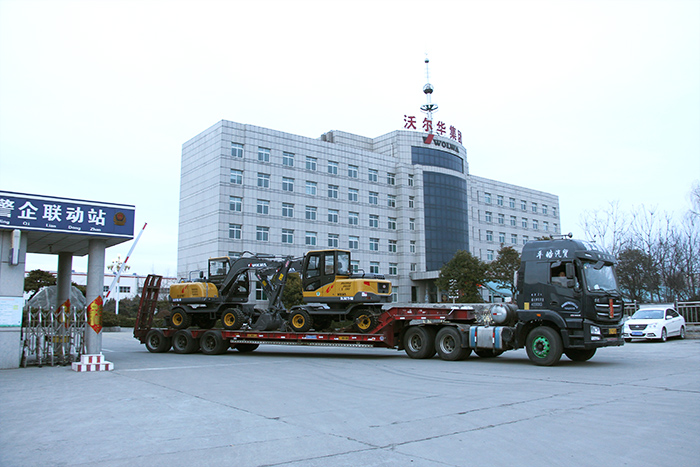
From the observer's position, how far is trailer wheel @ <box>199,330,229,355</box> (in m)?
19.2

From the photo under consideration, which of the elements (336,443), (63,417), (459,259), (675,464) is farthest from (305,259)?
(459,259)

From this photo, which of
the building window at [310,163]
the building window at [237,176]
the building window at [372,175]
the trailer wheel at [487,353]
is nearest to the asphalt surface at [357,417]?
the trailer wheel at [487,353]

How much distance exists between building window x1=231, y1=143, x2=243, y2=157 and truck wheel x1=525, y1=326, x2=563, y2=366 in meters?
40.8

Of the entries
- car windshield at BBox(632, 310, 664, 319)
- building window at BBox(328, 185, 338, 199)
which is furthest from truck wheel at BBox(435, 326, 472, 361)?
building window at BBox(328, 185, 338, 199)

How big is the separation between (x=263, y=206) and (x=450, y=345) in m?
38.4

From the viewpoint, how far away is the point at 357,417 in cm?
802

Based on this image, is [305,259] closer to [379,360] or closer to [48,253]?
[379,360]

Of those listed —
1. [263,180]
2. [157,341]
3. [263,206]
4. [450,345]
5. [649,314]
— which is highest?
[263,180]

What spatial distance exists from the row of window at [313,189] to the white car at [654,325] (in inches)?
1431

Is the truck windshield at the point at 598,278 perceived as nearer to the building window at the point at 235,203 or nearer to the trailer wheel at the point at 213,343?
the trailer wheel at the point at 213,343

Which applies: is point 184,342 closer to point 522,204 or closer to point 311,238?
point 311,238

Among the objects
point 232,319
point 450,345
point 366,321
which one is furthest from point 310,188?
point 450,345

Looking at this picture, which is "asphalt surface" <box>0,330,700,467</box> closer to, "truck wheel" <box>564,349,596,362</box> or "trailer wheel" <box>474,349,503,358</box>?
"truck wheel" <box>564,349,596,362</box>

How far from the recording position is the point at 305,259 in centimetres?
1897
